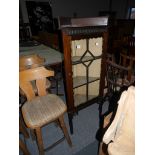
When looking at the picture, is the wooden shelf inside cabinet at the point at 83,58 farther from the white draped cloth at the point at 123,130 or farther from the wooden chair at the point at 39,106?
the white draped cloth at the point at 123,130

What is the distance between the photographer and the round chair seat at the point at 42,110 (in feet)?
4.31

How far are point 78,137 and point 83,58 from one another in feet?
3.41

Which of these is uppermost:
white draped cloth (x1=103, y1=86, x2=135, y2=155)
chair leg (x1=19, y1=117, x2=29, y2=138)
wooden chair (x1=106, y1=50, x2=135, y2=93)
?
wooden chair (x1=106, y1=50, x2=135, y2=93)

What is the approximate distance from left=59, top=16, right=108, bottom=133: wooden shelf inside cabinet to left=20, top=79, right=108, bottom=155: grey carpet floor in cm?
36

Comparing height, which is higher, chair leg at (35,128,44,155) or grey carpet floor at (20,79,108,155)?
chair leg at (35,128,44,155)

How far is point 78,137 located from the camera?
74.5 inches

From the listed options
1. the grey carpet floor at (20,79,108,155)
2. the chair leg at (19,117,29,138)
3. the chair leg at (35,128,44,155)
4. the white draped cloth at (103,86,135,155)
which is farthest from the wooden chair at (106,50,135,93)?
the chair leg at (19,117,29,138)

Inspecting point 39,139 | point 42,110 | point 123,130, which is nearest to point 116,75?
point 123,130

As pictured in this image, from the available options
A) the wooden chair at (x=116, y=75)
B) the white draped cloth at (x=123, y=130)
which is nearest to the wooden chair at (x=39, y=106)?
the white draped cloth at (x=123, y=130)

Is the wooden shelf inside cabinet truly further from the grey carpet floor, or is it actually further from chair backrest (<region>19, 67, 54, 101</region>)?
the grey carpet floor

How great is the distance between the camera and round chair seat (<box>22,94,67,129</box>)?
1312 mm

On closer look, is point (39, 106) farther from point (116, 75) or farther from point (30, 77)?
point (116, 75)
